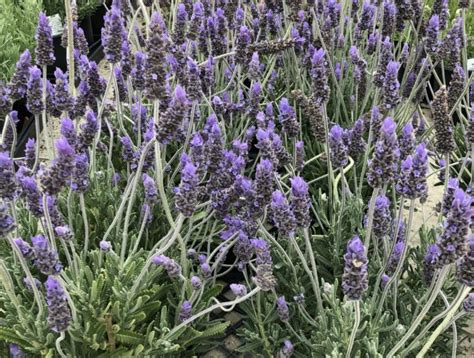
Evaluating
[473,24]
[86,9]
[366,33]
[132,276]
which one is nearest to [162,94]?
[132,276]

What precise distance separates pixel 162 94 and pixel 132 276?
64 centimetres

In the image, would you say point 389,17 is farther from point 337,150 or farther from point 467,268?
point 467,268

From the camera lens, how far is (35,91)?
1.62m

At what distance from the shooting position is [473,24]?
3990 mm

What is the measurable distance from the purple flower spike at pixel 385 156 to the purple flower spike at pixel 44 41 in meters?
1.05

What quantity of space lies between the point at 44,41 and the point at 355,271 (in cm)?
116

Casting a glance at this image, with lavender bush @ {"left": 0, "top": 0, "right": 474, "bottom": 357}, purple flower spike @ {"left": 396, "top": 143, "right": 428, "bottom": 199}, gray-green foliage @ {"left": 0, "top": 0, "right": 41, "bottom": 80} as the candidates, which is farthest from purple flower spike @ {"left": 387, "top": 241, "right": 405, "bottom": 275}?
gray-green foliage @ {"left": 0, "top": 0, "right": 41, "bottom": 80}

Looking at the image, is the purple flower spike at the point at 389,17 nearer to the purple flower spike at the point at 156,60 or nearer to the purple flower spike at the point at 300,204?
the purple flower spike at the point at 300,204

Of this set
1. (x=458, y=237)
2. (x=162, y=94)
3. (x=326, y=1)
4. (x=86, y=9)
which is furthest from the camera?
(x=86, y=9)

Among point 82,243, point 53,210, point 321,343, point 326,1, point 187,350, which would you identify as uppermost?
point 326,1

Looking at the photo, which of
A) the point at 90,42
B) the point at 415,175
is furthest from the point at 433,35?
the point at 90,42

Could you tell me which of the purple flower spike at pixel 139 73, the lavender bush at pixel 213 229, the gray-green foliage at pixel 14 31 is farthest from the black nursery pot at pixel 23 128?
the purple flower spike at pixel 139 73

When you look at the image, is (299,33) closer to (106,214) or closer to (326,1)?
(326,1)

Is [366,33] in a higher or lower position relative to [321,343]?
higher
